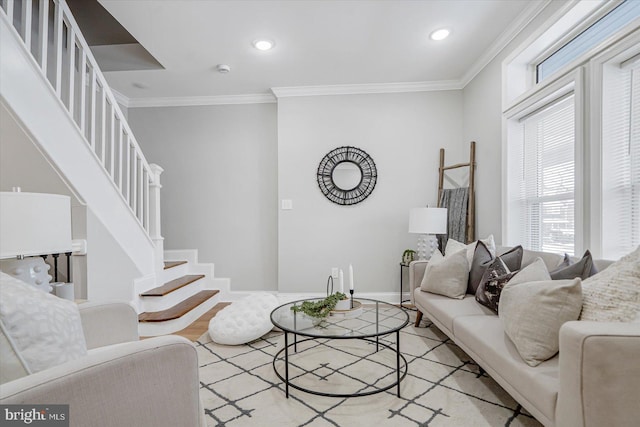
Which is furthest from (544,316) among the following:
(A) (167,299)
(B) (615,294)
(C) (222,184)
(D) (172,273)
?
(C) (222,184)

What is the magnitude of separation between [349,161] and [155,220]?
219cm

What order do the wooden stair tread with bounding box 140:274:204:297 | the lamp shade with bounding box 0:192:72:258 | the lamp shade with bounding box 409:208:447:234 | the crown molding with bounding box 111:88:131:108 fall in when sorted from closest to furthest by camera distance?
the lamp shade with bounding box 0:192:72:258 → the wooden stair tread with bounding box 140:274:204:297 → the lamp shade with bounding box 409:208:447:234 → the crown molding with bounding box 111:88:131:108

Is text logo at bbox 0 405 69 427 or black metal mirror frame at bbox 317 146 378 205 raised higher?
black metal mirror frame at bbox 317 146 378 205

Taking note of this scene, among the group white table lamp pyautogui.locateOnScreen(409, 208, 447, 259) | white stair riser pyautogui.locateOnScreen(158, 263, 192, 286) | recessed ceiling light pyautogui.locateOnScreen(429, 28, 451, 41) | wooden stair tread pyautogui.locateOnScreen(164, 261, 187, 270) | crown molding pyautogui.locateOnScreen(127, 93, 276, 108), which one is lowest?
white stair riser pyautogui.locateOnScreen(158, 263, 192, 286)

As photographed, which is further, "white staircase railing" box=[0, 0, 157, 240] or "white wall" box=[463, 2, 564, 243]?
"white wall" box=[463, 2, 564, 243]

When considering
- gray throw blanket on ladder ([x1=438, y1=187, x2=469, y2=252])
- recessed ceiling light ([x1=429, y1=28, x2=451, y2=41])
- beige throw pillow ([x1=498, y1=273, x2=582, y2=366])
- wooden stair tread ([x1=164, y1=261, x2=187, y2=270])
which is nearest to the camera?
beige throw pillow ([x1=498, y1=273, x2=582, y2=366])

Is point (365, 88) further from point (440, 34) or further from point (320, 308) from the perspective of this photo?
point (320, 308)

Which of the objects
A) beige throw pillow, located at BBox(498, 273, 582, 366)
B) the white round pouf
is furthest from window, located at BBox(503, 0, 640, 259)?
the white round pouf

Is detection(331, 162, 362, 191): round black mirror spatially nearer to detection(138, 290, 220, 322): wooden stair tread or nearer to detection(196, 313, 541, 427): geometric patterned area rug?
detection(196, 313, 541, 427): geometric patterned area rug

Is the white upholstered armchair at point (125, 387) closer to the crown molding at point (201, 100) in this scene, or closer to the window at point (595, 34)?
the window at point (595, 34)

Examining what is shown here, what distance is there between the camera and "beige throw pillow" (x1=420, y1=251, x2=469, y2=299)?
7.86 ft

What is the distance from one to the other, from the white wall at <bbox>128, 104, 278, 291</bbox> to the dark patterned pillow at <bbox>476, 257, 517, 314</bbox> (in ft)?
8.36

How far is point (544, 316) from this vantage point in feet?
4.36

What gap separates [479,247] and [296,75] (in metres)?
→ 2.49
